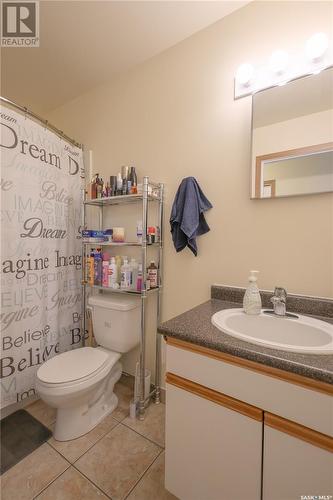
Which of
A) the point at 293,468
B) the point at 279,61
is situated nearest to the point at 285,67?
the point at 279,61

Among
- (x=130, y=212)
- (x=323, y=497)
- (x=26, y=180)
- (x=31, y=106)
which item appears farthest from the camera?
(x=31, y=106)

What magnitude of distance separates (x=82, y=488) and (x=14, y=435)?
57 centimetres

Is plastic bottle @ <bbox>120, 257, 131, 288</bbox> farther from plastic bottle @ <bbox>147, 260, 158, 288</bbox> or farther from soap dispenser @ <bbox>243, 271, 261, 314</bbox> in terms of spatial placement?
soap dispenser @ <bbox>243, 271, 261, 314</bbox>

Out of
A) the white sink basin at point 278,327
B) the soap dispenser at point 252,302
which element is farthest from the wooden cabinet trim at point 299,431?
the soap dispenser at point 252,302

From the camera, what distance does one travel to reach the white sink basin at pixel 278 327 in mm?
855

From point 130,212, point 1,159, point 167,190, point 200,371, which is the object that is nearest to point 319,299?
point 200,371

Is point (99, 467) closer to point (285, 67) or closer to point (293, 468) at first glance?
point (293, 468)

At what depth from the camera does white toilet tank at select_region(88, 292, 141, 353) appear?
1478 millimetres

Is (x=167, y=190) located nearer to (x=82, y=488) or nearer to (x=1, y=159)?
(x=1, y=159)

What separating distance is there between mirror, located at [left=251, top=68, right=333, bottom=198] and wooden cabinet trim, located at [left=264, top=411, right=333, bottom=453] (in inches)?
36.6

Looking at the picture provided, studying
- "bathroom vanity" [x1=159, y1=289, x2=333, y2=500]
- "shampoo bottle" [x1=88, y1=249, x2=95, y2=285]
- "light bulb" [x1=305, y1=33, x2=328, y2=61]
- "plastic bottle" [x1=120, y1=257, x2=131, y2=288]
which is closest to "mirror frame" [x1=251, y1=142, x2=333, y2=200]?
"light bulb" [x1=305, y1=33, x2=328, y2=61]

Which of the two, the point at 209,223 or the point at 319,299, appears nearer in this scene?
the point at 319,299

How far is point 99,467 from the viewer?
43.6 inches

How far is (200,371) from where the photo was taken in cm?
80
